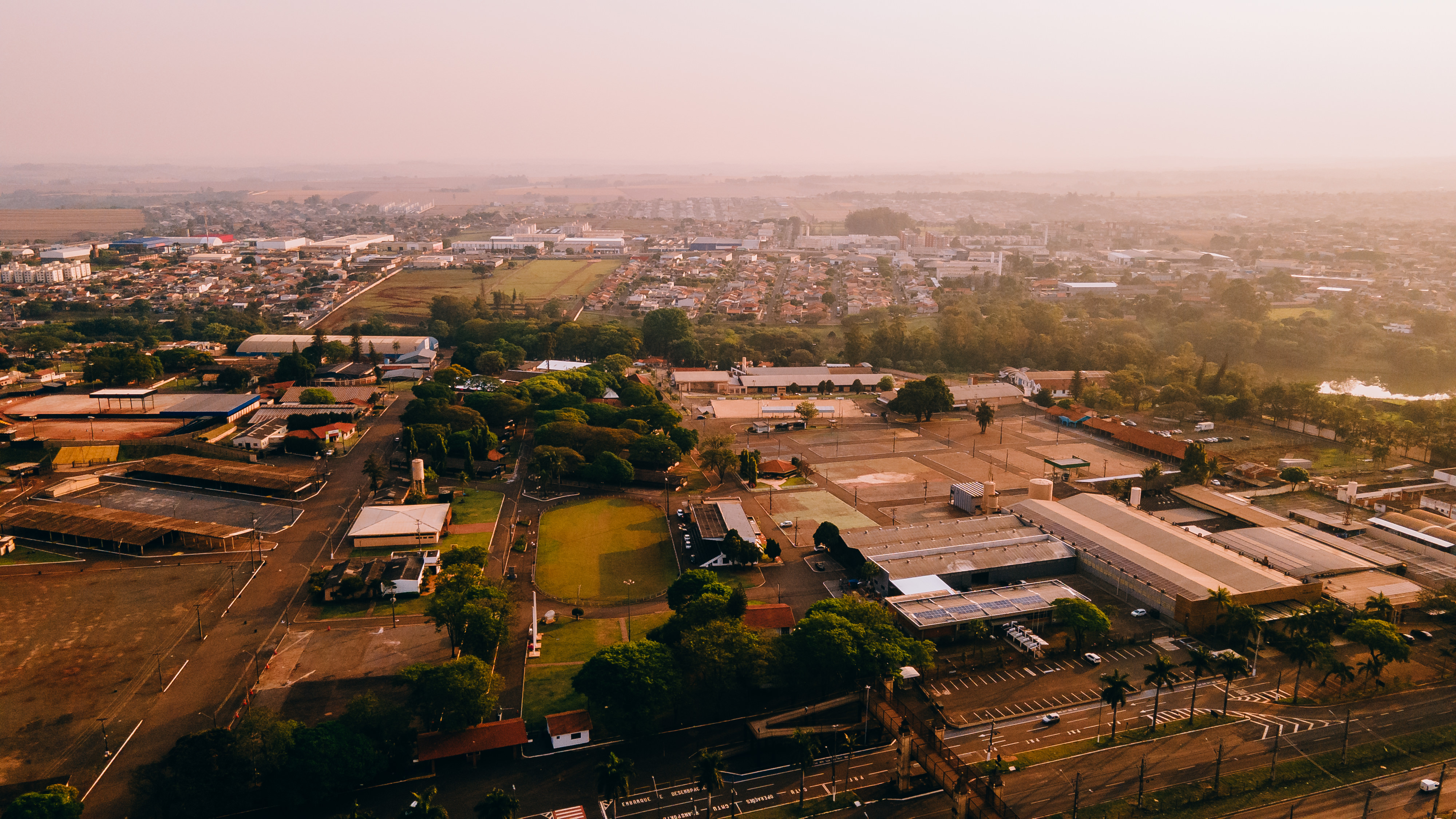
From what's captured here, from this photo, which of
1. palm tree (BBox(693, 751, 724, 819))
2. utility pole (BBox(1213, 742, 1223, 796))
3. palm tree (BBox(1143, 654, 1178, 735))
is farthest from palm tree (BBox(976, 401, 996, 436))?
palm tree (BBox(693, 751, 724, 819))

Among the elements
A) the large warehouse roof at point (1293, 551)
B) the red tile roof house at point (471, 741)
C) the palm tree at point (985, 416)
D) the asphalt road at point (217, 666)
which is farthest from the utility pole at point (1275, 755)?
the palm tree at point (985, 416)

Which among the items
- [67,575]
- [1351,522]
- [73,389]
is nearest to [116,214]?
[73,389]

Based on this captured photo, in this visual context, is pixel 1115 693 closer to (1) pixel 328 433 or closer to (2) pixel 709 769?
(2) pixel 709 769

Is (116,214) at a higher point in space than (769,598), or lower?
higher

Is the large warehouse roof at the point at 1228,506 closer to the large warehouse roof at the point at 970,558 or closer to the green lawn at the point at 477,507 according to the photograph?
the large warehouse roof at the point at 970,558

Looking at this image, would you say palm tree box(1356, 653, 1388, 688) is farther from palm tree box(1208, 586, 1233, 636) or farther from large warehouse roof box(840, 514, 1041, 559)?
large warehouse roof box(840, 514, 1041, 559)

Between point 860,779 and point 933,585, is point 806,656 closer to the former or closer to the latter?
point 860,779
